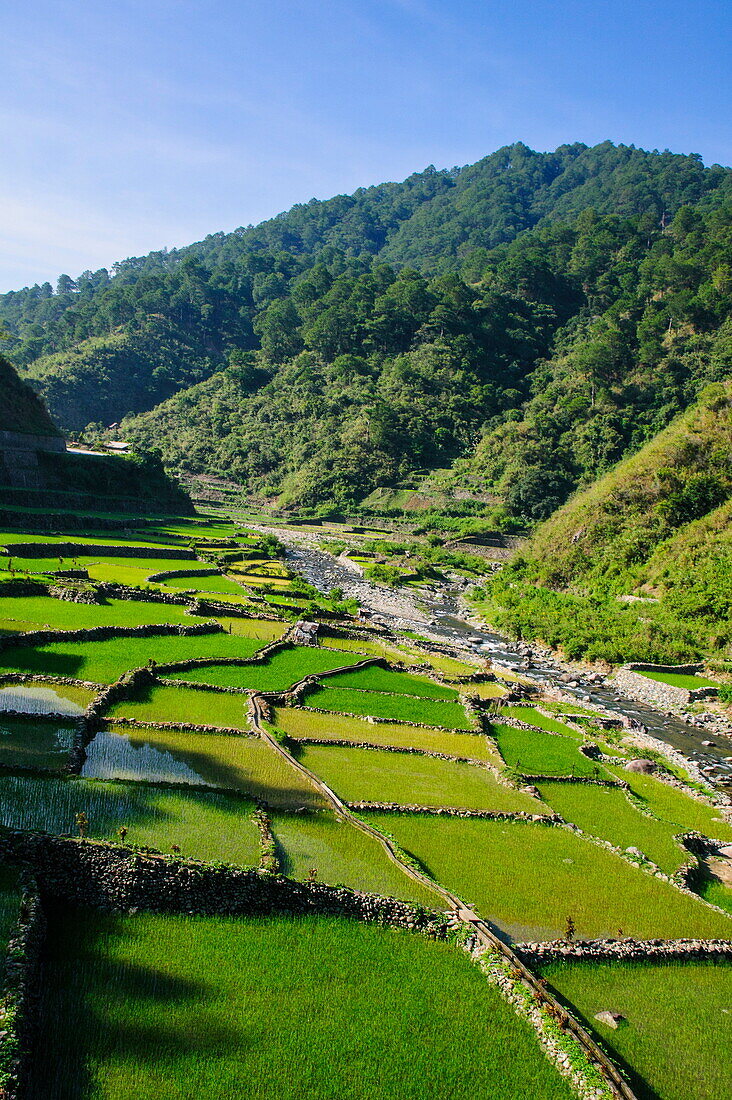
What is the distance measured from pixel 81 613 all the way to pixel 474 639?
21.7m

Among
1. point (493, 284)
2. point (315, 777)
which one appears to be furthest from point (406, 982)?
point (493, 284)

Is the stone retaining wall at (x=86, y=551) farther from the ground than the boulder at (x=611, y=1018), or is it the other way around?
the stone retaining wall at (x=86, y=551)

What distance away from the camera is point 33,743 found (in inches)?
609

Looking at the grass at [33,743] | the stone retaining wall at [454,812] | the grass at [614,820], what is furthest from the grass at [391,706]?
the grass at [33,743]

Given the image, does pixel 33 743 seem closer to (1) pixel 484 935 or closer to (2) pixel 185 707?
(2) pixel 185 707

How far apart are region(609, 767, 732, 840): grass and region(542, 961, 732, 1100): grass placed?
20.8 feet

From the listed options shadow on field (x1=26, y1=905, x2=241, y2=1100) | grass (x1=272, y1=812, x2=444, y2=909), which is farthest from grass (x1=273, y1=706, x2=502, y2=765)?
shadow on field (x1=26, y1=905, x2=241, y2=1100)

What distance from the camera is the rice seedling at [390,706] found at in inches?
901

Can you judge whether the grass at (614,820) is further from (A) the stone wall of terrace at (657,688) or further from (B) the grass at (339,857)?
(A) the stone wall of terrace at (657,688)

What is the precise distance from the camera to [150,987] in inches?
349

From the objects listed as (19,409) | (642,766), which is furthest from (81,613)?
(19,409)

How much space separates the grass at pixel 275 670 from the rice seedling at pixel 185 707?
3.73 feet

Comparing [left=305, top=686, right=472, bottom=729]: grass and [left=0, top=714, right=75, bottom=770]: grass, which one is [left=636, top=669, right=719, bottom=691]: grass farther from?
[left=0, top=714, right=75, bottom=770]: grass

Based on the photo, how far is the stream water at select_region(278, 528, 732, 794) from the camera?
24.7m
